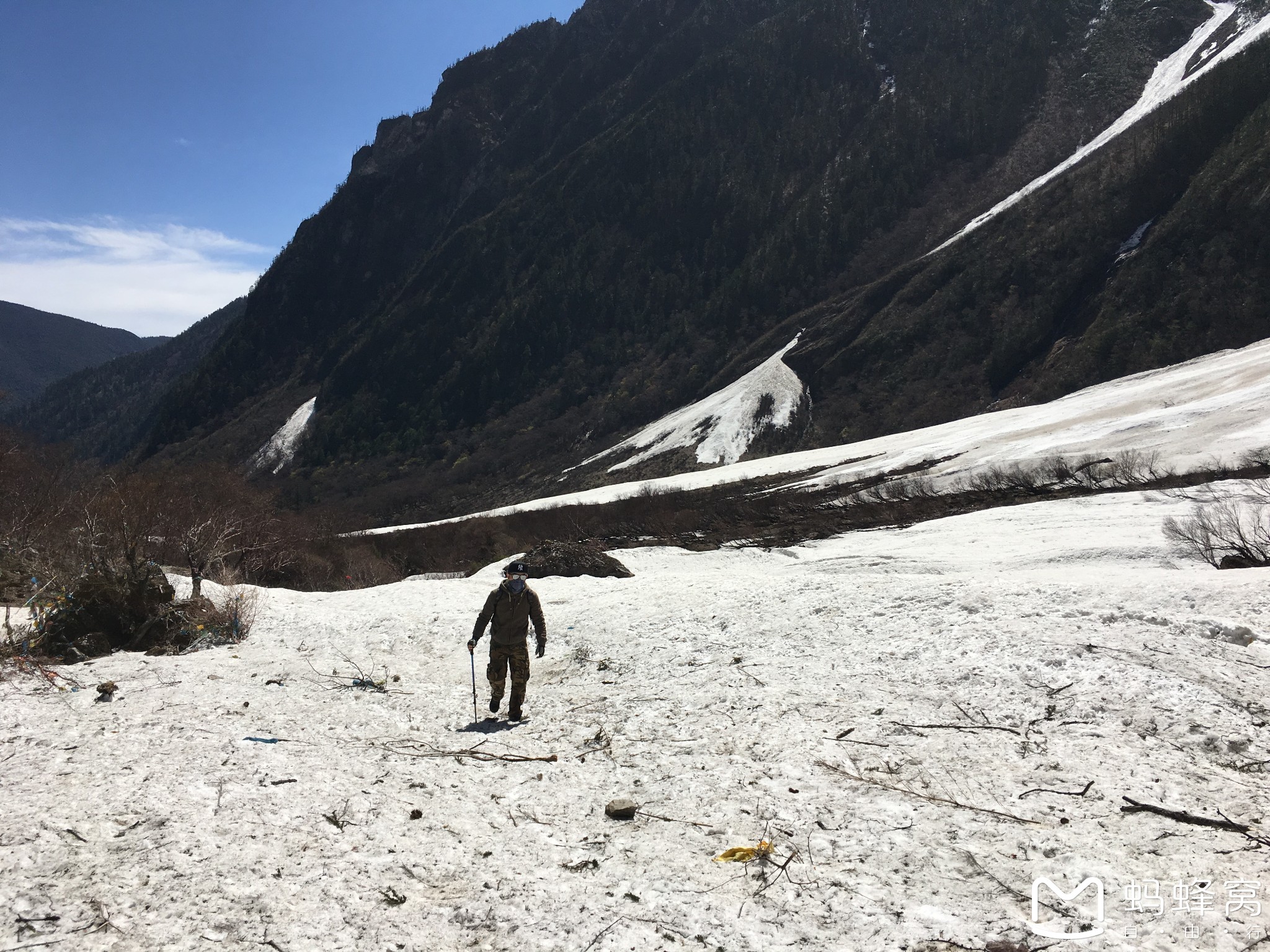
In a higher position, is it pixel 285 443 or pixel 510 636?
pixel 285 443

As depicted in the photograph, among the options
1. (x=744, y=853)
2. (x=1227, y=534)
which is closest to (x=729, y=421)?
(x=1227, y=534)

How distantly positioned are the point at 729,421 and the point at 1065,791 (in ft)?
193

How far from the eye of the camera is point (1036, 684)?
261 inches

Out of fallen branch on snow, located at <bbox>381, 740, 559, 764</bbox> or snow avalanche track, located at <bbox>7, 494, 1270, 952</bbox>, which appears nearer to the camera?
snow avalanche track, located at <bbox>7, 494, 1270, 952</bbox>

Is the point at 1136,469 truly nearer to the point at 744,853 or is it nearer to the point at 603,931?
the point at 744,853

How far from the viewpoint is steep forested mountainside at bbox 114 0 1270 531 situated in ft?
170

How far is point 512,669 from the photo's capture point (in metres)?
7.80

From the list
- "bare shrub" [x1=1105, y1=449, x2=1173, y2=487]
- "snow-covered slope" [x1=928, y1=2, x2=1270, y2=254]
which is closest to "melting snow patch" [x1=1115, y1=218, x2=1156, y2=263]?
"snow-covered slope" [x1=928, y1=2, x2=1270, y2=254]

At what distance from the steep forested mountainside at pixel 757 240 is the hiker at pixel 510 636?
4856 centimetres

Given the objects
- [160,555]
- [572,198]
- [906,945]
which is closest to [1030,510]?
[906,945]

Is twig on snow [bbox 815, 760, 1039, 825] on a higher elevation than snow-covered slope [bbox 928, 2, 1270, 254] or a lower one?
lower

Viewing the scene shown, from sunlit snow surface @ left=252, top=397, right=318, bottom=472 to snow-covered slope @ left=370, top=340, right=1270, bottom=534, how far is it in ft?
305

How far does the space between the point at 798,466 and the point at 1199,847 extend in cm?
3576

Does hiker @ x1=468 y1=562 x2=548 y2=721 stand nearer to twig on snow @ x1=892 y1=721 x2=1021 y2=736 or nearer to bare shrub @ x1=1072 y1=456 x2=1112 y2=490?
twig on snow @ x1=892 y1=721 x2=1021 y2=736
